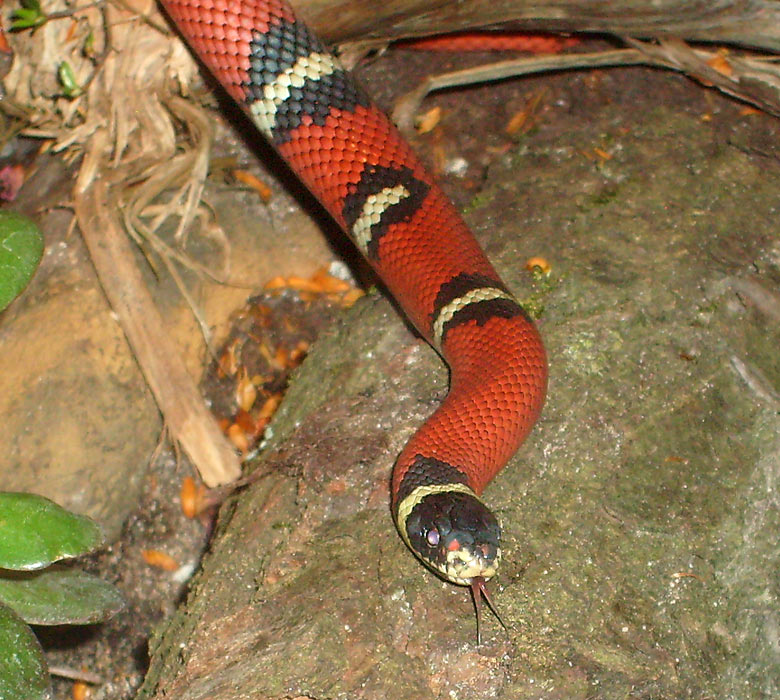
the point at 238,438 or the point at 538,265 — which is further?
the point at 238,438

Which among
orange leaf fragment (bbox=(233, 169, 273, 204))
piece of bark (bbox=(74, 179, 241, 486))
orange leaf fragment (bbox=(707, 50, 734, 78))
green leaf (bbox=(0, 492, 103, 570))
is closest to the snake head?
green leaf (bbox=(0, 492, 103, 570))

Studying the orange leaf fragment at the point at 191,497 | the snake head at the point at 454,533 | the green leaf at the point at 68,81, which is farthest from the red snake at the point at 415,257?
the orange leaf fragment at the point at 191,497

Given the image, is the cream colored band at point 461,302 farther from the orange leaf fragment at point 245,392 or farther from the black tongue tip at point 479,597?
the orange leaf fragment at point 245,392

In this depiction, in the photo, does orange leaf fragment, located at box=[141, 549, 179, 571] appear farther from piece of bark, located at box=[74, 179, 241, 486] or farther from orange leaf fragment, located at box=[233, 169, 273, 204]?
orange leaf fragment, located at box=[233, 169, 273, 204]

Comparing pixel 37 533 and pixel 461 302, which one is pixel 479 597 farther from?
pixel 37 533

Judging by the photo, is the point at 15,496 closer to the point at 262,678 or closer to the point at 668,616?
the point at 262,678

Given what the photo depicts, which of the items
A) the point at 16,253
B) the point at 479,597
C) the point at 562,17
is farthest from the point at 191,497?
the point at 562,17

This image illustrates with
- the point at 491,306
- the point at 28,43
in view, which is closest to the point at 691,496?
the point at 491,306
